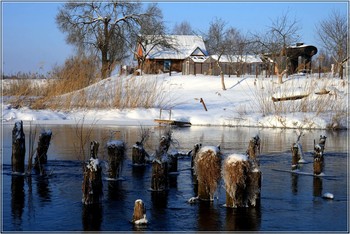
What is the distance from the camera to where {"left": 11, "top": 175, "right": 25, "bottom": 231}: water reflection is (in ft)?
25.7

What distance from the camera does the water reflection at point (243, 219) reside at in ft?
24.8

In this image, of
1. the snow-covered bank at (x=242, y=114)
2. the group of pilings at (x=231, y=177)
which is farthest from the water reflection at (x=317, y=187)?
the snow-covered bank at (x=242, y=114)

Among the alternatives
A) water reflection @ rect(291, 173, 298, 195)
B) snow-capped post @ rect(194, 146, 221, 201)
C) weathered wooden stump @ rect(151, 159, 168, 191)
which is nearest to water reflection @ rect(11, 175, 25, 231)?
weathered wooden stump @ rect(151, 159, 168, 191)

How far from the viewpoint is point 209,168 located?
891 cm

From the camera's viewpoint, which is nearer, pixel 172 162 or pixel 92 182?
pixel 92 182

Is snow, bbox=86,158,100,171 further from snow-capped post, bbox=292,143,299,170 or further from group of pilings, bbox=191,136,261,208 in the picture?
snow-capped post, bbox=292,143,299,170

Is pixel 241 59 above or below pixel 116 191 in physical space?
above

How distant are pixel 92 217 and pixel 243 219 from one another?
2440 millimetres

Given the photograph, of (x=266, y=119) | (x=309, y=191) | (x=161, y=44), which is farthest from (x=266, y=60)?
(x=309, y=191)

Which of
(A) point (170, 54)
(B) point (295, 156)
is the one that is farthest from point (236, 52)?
(B) point (295, 156)

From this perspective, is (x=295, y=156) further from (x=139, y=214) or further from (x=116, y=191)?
(x=139, y=214)

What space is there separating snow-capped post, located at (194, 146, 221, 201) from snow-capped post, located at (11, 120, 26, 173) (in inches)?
171

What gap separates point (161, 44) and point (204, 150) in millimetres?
55946

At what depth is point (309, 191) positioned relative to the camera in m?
10.2
